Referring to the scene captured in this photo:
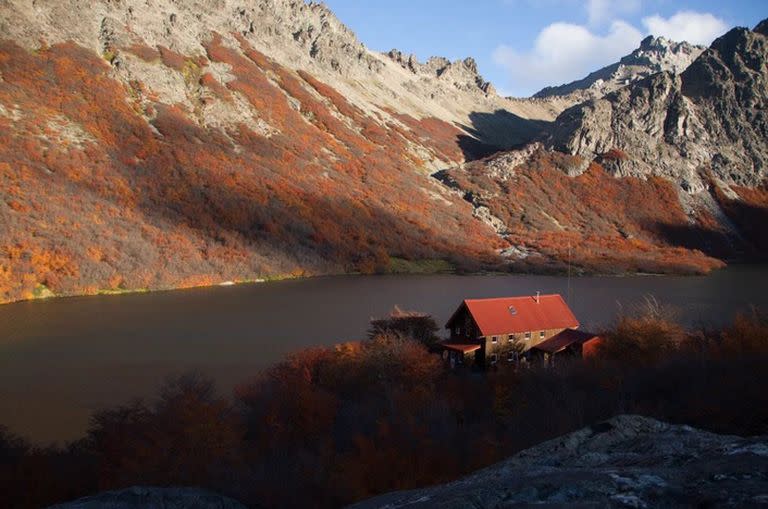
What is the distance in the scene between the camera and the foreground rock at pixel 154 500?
26.1 ft

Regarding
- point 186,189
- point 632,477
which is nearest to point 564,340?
point 632,477

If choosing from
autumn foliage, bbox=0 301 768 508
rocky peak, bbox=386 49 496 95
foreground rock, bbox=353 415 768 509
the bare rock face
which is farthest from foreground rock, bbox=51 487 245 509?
rocky peak, bbox=386 49 496 95

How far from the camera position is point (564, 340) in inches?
1027

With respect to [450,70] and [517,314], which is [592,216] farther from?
[450,70]

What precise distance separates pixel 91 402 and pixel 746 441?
21428mm

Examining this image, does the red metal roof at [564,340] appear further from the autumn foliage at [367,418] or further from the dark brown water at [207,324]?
the dark brown water at [207,324]

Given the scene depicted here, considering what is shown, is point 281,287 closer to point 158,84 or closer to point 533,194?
point 158,84

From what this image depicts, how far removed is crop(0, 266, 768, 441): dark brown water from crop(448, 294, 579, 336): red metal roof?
494 centimetres

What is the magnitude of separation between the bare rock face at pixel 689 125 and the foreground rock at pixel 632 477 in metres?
95.6

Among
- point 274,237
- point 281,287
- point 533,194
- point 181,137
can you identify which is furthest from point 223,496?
point 533,194

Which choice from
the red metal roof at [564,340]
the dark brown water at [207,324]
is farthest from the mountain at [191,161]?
the red metal roof at [564,340]

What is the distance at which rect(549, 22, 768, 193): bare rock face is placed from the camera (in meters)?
94.8

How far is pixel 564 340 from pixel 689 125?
290 ft

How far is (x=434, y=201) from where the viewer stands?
8019 centimetres
